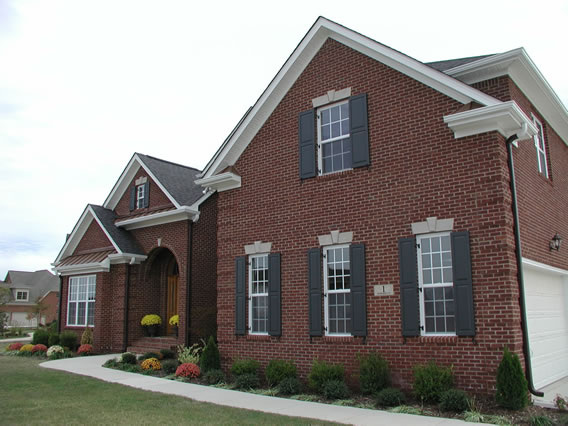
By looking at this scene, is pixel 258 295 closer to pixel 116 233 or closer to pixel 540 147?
pixel 540 147

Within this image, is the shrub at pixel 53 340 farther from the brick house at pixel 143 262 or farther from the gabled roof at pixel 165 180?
the gabled roof at pixel 165 180

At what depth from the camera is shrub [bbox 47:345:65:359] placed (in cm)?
1909

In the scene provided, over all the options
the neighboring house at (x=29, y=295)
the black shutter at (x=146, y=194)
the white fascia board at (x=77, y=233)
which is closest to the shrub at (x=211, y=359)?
the black shutter at (x=146, y=194)

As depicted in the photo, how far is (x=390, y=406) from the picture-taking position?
9.93 metres

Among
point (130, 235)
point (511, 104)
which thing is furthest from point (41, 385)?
point (511, 104)

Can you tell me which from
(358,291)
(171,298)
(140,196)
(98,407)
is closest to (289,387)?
(358,291)

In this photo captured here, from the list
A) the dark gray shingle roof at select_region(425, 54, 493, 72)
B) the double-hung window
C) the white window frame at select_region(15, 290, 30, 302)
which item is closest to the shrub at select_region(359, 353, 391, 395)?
the double-hung window

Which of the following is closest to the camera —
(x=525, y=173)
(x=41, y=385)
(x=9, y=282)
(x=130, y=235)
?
(x=525, y=173)

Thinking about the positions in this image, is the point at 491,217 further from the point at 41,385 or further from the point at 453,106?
the point at 41,385

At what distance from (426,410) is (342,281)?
3478mm

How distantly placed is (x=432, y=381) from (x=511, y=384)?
140cm

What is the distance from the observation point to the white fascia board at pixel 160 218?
1844 centimetres

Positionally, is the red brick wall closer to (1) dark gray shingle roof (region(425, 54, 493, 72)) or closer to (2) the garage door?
(1) dark gray shingle roof (region(425, 54, 493, 72))

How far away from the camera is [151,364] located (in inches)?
608
